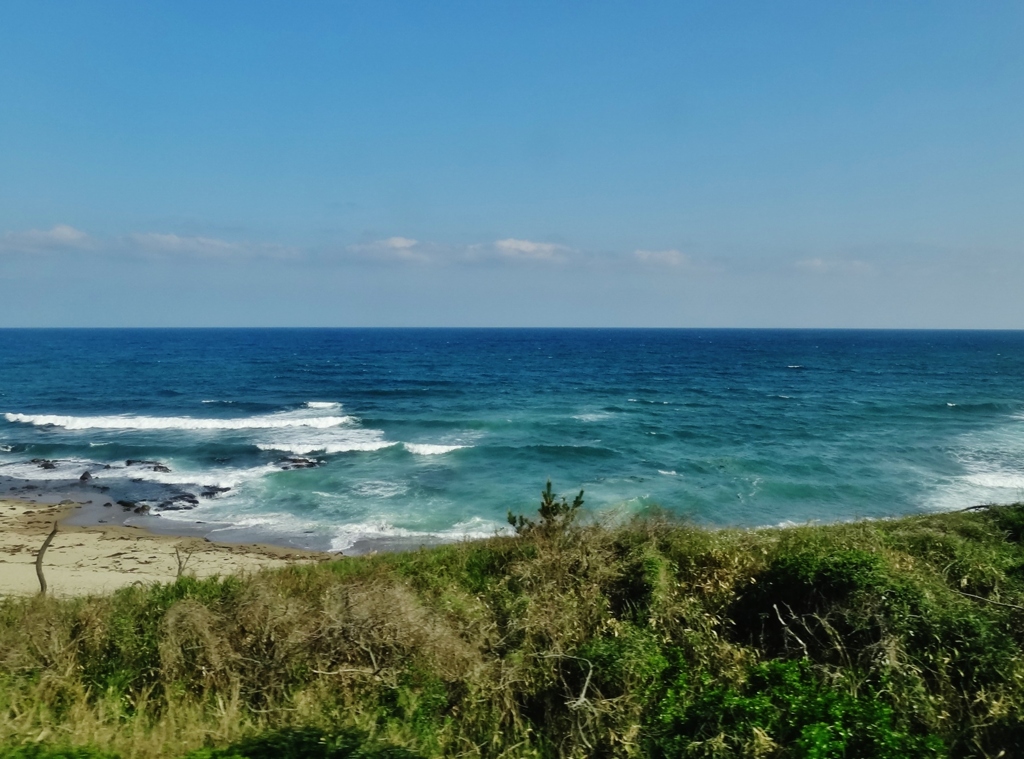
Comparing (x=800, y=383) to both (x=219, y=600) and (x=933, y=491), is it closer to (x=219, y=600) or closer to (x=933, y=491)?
(x=933, y=491)

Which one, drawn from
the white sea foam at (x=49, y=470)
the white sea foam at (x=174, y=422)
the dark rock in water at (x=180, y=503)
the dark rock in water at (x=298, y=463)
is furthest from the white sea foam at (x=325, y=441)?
the white sea foam at (x=49, y=470)

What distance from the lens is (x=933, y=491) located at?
24938 millimetres

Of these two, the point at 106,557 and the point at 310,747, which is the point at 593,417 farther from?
the point at 310,747

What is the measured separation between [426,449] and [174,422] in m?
19.9

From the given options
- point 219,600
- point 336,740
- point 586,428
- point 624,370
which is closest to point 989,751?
point 336,740

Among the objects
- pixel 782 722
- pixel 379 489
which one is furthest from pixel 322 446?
pixel 782 722

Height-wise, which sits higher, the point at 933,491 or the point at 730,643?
the point at 730,643

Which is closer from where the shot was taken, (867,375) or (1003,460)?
(1003,460)

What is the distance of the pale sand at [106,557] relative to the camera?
53.8ft

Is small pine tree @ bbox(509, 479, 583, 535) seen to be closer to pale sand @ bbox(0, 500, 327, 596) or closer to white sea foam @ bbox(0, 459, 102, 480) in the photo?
pale sand @ bbox(0, 500, 327, 596)

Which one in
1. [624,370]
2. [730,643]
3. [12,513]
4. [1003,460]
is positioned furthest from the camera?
[624,370]

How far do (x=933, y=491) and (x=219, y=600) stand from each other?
1040 inches

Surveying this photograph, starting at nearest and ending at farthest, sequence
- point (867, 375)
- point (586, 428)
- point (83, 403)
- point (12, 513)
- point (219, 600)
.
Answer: point (219, 600) → point (12, 513) → point (586, 428) → point (83, 403) → point (867, 375)

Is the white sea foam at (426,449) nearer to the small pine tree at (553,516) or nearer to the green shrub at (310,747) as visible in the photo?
the small pine tree at (553,516)
